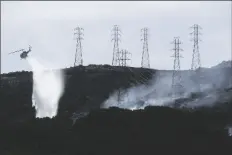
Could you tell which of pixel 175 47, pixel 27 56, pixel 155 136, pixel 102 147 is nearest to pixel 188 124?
pixel 155 136

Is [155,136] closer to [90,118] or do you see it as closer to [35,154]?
[90,118]

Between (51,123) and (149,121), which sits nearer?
(149,121)

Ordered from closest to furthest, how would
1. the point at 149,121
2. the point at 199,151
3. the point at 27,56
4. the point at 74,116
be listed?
1. the point at 199,151
2. the point at 149,121
3. the point at 74,116
4. the point at 27,56

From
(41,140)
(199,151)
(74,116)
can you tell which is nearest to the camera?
(199,151)

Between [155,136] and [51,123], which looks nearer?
[155,136]

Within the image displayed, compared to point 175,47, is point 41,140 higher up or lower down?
lower down

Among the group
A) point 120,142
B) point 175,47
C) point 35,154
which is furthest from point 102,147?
point 175,47

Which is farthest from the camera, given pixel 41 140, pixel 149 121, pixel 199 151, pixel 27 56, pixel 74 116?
pixel 27 56

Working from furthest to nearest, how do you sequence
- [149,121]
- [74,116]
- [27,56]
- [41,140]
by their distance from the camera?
[27,56] < [74,116] < [41,140] < [149,121]

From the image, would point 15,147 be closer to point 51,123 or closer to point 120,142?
point 51,123
